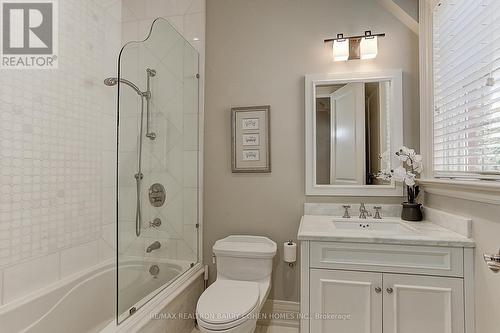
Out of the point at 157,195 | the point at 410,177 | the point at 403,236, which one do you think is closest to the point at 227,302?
the point at 157,195

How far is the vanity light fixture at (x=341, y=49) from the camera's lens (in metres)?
2.05

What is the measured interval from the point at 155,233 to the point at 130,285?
0.35 meters

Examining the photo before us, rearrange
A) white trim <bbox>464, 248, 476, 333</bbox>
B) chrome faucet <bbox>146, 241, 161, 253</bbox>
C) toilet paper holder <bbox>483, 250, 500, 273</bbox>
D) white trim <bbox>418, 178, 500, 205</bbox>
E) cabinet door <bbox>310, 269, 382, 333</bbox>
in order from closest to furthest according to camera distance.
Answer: toilet paper holder <bbox>483, 250, 500, 273</bbox>, white trim <bbox>418, 178, 500, 205</bbox>, white trim <bbox>464, 248, 476, 333</bbox>, cabinet door <bbox>310, 269, 382, 333</bbox>, chrome faucet <bbox>146, 241, 161, 253</bbox>

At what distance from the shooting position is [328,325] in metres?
1.58

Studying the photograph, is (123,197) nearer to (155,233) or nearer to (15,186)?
(155,233)

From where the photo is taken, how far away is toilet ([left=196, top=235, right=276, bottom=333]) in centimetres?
146

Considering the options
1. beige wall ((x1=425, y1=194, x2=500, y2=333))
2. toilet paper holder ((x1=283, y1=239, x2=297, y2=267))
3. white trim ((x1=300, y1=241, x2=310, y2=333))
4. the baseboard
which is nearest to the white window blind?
beige wall ((x1=425, y1=194, x2=500, y2=333))

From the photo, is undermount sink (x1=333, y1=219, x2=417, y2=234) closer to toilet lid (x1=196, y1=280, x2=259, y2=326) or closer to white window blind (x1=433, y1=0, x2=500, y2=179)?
white window blind (x1=433, y1=0, x2=500, y2=179)

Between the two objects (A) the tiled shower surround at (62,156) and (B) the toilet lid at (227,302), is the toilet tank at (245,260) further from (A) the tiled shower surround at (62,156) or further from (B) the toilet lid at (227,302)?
(A) the tiled shower surround at (62,156)

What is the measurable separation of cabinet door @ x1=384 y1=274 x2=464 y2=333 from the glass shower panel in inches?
52.1

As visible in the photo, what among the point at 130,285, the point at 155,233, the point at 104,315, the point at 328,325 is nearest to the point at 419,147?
the point at 328,325

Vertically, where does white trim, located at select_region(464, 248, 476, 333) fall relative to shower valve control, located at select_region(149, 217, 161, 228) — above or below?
below

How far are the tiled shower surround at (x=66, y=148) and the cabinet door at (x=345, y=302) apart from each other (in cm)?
152

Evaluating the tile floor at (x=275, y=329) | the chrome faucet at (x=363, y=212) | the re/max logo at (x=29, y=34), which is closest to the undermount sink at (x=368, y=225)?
the chrome faucet at (x=363, y=212)
